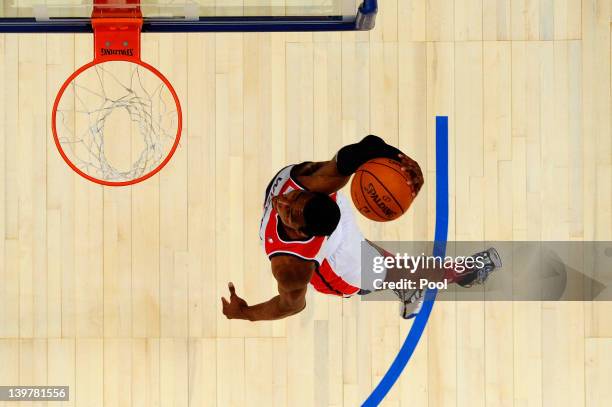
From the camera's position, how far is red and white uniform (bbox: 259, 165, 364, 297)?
326 centimetres

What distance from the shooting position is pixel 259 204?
14.0 feet

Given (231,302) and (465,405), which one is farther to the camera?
(465,405)

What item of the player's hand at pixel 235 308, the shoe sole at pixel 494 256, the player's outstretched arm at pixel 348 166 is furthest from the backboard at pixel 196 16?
the shoe sole at pixel 494 256

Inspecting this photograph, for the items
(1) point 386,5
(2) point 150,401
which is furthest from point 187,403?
(1) point 386,5

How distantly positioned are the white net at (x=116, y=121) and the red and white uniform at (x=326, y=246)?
97cm

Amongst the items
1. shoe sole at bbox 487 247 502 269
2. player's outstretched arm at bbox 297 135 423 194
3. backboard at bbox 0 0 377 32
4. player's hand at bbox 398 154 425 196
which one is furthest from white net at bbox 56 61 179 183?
shoe sole at bbox 487 247 502 269

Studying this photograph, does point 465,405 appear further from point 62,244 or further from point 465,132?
point 62,244

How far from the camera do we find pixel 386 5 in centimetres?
432

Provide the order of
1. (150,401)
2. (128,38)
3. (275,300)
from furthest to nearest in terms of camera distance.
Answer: (150,401)
(275,300)
(128,38)

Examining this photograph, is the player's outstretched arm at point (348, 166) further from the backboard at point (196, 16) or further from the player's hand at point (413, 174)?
the backboard at point (196, 16)

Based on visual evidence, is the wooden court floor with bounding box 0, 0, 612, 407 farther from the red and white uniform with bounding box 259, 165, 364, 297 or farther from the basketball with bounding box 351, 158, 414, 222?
the basketball with bounding box 351, 158, 414, 222

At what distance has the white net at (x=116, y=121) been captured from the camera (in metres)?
4.15

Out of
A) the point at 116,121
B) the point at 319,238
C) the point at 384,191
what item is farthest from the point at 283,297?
the point at 116,121

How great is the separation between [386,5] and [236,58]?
100cm
